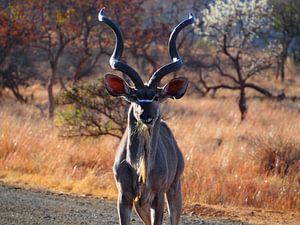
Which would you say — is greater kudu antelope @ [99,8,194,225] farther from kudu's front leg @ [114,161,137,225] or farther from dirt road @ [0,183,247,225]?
dirt road @ [0,183,247,225]

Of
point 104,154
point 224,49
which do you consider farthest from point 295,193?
point 224,49

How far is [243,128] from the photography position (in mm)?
17469

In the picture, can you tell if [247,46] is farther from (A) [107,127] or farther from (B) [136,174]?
(B) [136,174]

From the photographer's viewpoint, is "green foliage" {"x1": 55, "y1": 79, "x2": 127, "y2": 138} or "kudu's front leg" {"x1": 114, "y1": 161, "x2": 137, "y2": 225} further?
"green foliage" {"x1": 55, "y1": 79, "x2": 127, "y2": 138}

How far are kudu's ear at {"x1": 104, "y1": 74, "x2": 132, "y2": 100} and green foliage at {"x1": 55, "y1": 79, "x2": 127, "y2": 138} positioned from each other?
6.89m

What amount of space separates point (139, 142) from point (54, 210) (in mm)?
2908

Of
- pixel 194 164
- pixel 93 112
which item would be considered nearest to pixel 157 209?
pixel 194 164

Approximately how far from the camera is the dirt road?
8311 millimetres

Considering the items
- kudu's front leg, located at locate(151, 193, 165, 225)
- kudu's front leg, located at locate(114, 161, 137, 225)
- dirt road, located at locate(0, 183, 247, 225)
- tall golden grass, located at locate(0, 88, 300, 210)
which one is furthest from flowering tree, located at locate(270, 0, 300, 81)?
kudu's front leg, located at locate(114, 161, 137, 225)

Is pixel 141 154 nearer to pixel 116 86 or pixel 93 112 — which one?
pixel 116 86

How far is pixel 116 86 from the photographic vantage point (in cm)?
640

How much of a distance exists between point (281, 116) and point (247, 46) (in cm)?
940

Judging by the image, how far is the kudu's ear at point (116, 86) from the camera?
631cm

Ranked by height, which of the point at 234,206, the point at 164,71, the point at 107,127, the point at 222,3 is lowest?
the point at 234,206
